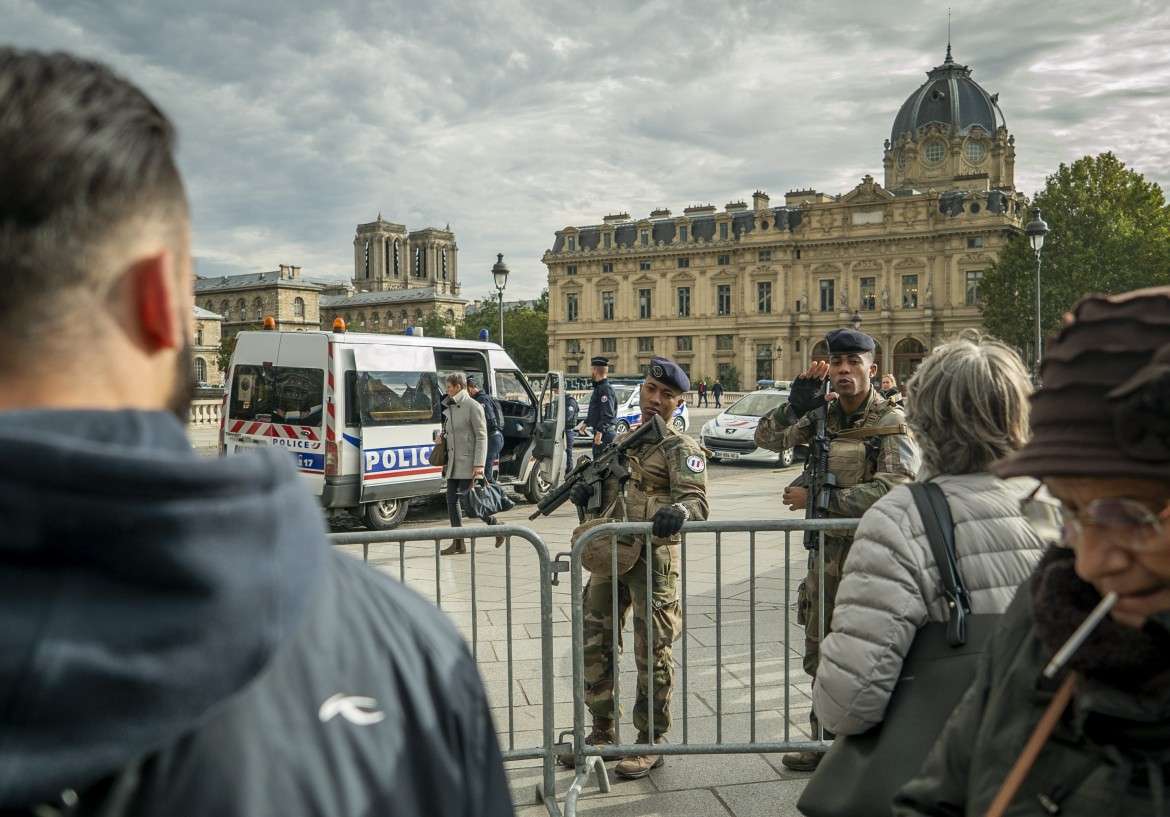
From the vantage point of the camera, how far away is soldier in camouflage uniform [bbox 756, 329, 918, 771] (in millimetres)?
4340

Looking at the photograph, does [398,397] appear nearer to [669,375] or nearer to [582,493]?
[582,493]

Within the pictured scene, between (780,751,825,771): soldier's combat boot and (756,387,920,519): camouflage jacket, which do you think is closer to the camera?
(756,387,920,519): camouflage jacket

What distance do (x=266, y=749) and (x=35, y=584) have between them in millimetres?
277

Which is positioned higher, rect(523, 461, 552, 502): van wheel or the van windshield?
the van windshield

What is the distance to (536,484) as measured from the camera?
13.6 m

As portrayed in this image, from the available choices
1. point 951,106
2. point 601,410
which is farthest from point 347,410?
point 951,106

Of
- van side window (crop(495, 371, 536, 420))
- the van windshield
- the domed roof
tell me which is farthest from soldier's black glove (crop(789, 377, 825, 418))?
the domed roof

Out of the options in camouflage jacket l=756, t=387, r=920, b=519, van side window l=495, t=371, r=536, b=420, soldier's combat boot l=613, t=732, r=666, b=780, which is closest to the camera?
camouflage jacket l=756, t=387, r=920, b=519

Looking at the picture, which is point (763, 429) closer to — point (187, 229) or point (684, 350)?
point (187, 229)

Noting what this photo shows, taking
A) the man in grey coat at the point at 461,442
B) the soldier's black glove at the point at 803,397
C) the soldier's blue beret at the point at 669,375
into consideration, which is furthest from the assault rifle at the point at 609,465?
the man in grey coat at the point at 461,442

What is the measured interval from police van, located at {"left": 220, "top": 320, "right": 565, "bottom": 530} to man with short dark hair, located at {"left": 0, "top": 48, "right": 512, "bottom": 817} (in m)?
9.50

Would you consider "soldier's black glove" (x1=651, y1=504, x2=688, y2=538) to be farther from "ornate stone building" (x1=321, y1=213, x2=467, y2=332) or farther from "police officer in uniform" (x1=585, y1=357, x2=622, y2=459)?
"ornate stone building" (x1=321, y1=213, x2=467, y2=332)

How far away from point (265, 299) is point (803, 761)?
119028mm

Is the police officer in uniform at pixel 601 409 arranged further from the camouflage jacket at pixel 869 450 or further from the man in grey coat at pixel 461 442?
the camouflage jacket at pixel 869 450
